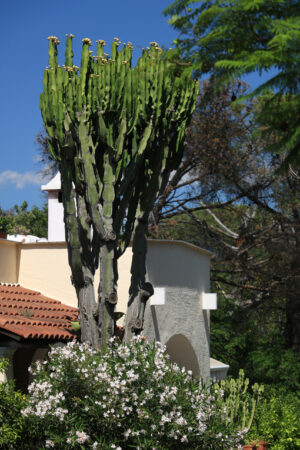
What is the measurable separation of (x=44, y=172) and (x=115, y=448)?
1601 cm

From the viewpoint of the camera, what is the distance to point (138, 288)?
541 inches

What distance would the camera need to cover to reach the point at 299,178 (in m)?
20.8

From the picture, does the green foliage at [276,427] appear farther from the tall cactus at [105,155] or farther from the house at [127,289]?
the tall cactus at [105,155]

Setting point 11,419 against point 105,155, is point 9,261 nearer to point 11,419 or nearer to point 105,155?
point 105,155

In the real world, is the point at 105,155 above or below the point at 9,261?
above

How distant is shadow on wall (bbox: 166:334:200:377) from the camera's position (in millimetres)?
17703

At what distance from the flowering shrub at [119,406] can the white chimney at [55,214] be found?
833 centimetres

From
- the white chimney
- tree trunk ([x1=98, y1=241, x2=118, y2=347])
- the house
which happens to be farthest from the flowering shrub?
the white chimney

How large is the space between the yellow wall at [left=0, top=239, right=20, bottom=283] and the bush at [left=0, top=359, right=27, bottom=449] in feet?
19.7

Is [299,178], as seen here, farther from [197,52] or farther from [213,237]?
[197,52]

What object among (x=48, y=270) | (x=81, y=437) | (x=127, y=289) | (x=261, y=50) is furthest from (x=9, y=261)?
(x=261, y=50)

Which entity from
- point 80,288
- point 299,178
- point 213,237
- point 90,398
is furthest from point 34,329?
point 213,237

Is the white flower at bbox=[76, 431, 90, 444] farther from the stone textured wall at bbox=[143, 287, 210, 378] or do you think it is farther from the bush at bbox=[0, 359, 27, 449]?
the stone textured wall at bbox=[143, 287, 210, 378]

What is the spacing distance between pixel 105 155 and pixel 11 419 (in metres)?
4.81
